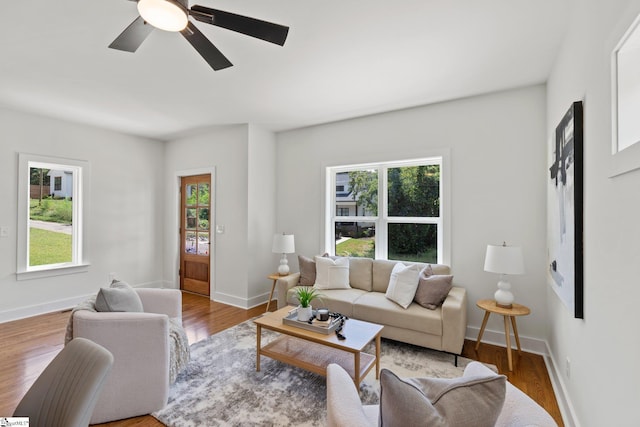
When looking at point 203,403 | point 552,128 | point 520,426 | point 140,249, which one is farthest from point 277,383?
point 140,249

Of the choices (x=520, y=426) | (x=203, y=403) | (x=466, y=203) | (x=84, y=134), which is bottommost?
(x=203, y=403)

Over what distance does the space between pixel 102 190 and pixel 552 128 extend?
228 inches

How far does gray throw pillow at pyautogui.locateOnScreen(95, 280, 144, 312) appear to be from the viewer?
2117 millimetres

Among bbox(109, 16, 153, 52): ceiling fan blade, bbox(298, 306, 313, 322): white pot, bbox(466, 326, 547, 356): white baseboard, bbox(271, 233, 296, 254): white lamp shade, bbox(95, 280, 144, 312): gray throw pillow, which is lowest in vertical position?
bbox(466, 326, 547, 356): white baseboard

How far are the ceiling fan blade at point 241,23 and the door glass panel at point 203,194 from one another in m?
3.62

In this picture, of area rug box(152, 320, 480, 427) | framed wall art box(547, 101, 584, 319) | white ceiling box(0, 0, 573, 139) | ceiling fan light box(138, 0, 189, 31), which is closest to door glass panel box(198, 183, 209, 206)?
white ceiling box(0, 0, 573, 139)

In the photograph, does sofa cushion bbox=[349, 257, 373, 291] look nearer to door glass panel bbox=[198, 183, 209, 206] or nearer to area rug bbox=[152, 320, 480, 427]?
area rug bbox=[152, 320, 480, 427]

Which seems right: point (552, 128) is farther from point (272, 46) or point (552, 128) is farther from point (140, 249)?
point (140, 249)

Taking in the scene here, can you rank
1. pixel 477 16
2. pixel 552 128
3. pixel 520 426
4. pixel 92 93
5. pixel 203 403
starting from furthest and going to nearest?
pixel 92 93, pixel 552 128, pixel 203 403, pixel 477 16, pixel 520 426

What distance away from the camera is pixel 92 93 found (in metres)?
3.22

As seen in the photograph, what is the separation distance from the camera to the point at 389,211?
3.93 m

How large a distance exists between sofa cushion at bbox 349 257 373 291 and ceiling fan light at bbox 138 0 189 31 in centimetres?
298

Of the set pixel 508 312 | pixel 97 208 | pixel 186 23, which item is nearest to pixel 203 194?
pixel 97 208

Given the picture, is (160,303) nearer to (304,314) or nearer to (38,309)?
(304,314)
